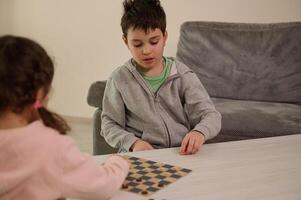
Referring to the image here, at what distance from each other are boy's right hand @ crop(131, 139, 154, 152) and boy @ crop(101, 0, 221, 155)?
39 millimetres

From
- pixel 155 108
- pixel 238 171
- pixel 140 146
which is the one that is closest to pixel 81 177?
pixel 238 171

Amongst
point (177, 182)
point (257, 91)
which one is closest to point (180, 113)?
point (177, 182)

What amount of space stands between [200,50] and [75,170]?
2293 millimetres

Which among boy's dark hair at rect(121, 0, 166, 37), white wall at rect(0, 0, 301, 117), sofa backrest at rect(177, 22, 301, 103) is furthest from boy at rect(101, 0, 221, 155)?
white wall at rect(0, 0, 301, 117)

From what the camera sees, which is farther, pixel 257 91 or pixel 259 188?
pixel 257 91

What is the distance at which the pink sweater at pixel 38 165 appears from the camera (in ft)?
2.66

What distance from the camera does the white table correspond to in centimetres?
105

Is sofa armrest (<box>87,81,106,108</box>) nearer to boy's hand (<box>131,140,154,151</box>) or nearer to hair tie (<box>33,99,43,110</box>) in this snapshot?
boy's hand (<box>131,140,154,151</box>)

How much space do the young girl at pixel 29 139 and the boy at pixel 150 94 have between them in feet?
2.44

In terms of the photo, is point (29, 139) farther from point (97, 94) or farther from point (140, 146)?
point (97, 94)

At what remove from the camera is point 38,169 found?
809 millimetres

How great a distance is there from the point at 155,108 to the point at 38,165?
90 centimetres

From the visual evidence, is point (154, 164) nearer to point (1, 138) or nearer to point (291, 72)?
point (1, 138)

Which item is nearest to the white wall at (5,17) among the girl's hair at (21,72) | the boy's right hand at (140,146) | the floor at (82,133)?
the floor at (82,133)
